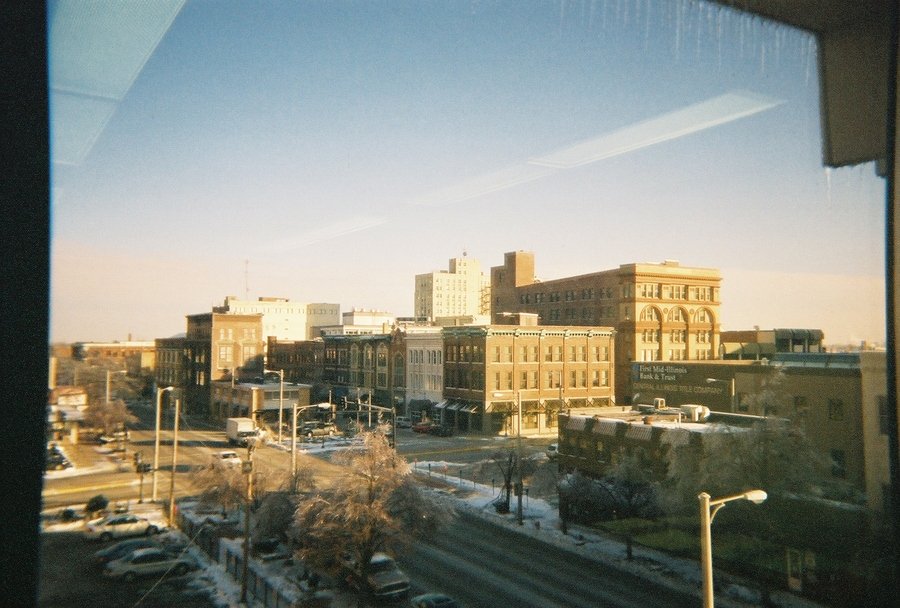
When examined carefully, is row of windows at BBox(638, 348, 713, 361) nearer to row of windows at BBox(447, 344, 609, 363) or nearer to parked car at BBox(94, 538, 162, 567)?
row of windows at BBox(447, 344, 609, 363)

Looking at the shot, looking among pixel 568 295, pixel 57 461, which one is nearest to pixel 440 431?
pixel 568 295

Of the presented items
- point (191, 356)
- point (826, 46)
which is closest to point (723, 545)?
point (191, 356)

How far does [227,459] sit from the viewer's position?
8422mm

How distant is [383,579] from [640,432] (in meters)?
5.58

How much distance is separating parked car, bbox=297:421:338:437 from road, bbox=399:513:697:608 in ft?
11.3

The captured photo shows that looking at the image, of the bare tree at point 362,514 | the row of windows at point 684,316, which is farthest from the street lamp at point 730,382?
the row of windows at point 684,316

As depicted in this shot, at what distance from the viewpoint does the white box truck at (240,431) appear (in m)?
7.97

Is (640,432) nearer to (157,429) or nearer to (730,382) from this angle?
(730,382)

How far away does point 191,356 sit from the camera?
503 cm

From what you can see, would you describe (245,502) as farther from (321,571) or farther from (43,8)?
(43,8)

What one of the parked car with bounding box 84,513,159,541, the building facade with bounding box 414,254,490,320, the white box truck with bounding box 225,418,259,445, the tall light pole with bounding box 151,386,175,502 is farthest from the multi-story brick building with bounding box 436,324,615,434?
the building facade with bounding box 414,254,490,320

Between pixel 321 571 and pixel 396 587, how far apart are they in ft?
3.64

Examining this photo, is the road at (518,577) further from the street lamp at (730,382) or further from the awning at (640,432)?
the street lamp at (730,382)

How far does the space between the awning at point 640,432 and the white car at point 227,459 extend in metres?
7.04
